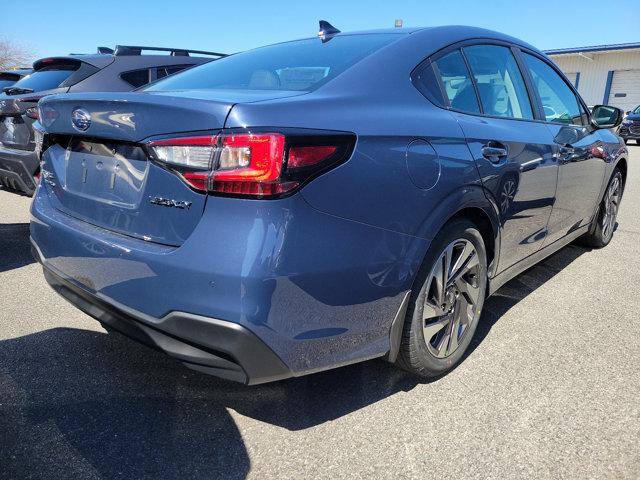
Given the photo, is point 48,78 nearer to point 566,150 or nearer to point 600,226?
point 566,150

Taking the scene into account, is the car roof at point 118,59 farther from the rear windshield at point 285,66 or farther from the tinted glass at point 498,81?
the tinted glass at point 498,81

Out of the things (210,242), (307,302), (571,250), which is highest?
(210,242)

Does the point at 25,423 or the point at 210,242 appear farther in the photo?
the point at 25,423

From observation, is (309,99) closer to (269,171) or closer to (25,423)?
(269,171)

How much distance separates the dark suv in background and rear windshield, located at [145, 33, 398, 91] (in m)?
2.35

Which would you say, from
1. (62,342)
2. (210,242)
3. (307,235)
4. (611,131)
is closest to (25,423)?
(62,342)

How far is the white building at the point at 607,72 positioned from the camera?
1260 inches

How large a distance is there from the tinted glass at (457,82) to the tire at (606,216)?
248 centimetres

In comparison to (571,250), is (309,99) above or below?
above

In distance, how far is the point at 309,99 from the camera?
180 centimetres

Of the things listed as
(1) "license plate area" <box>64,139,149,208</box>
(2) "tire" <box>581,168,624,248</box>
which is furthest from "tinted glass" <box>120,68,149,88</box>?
(2) "tire" <box>581,168,624,248</box>

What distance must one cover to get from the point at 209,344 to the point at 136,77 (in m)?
4.33

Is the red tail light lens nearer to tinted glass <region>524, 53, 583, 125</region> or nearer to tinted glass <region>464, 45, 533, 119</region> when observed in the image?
tinted glass <region>464, 45, 533, 119</region>

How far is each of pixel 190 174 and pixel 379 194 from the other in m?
0.65
